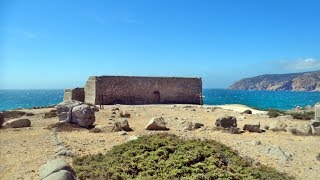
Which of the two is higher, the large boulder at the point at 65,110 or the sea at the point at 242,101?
the large boulder at the point at 65,110

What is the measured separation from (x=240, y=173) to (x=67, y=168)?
496cm

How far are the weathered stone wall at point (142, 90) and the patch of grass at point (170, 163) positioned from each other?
78.7 feet

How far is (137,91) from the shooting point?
38.0 m

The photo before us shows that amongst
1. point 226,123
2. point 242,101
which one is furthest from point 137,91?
point 242,101

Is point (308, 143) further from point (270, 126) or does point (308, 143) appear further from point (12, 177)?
point (12, 177)

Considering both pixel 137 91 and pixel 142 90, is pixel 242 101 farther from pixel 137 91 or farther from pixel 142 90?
pixel 137 91

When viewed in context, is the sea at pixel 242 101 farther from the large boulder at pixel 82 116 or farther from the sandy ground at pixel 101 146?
the large boulder at pixel 82 116

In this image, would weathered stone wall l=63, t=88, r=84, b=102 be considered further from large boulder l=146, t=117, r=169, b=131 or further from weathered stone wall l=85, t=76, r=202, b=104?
large boulder l=146, t=117, r=169, b=131

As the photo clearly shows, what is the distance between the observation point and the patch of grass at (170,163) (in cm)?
1030

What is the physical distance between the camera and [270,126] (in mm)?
20000

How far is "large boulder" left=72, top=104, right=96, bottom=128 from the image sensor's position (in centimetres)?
1997

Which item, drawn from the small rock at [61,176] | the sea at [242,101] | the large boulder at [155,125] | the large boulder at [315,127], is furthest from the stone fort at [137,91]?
the small rock at [61,176]

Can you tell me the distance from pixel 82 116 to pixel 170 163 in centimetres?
1029

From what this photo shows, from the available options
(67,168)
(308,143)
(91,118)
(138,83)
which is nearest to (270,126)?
(308,143)
